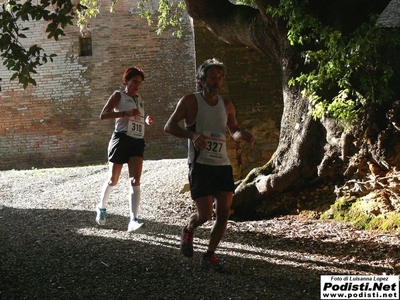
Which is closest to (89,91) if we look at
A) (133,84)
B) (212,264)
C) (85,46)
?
(85,46)

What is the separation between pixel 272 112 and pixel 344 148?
8.52ft

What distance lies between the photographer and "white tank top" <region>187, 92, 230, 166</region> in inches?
192

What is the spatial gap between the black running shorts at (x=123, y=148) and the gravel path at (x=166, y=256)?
89 centimetres

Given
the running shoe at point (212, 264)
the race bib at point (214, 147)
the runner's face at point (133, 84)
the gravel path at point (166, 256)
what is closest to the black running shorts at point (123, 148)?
the runner's face at point (133, 84)

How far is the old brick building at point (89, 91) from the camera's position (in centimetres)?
1930

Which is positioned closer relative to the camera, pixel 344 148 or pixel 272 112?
pixel 344 148

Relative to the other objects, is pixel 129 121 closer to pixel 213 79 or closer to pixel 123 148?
pixel 123 148

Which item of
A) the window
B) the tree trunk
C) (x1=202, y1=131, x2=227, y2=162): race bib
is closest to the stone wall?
the window

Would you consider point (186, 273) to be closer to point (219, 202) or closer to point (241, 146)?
point (219, 202)

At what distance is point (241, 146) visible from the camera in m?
9.39

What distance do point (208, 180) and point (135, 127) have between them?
6.89 ft

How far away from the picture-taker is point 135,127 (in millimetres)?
6699

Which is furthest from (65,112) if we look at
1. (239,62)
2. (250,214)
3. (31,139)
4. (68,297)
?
(68,297)

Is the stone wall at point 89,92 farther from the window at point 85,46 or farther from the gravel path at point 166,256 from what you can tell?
the gravel path at point 166,256
